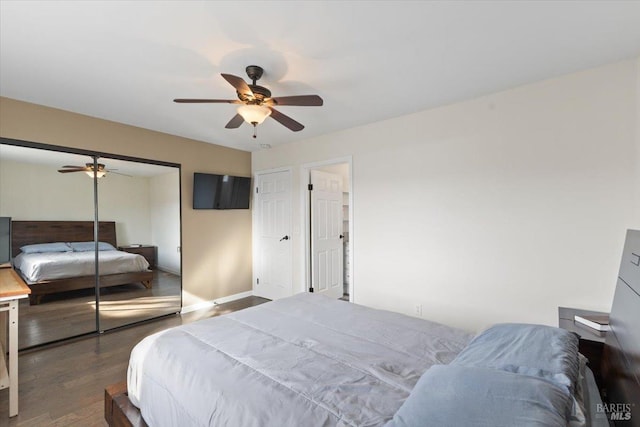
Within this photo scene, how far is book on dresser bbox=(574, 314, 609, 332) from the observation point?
187 cm

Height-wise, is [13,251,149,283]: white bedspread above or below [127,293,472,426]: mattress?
above

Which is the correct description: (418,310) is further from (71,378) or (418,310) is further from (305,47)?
(71,378)

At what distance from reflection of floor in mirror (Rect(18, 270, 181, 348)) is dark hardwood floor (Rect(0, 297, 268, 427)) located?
153 mm

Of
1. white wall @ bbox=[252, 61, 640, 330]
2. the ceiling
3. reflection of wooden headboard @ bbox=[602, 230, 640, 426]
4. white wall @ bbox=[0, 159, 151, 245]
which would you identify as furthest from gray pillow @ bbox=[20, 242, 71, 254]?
reflection of wooden headboard @ bbox=[602, 230, 640, 426]

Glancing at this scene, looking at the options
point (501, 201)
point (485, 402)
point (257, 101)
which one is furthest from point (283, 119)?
point (485, 402)

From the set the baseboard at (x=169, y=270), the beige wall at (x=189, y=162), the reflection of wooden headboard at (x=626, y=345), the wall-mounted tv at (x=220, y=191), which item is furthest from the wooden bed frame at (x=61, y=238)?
the reflection of wooden headboard at (x=626, y=345)

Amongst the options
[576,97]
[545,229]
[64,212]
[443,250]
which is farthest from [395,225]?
[64,212]

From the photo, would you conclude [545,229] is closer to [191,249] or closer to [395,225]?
[395,225]

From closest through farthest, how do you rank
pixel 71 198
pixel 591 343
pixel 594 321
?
pixel 591 343 → pixel 594 321 → pixel 71 198

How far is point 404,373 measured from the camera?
1.30m

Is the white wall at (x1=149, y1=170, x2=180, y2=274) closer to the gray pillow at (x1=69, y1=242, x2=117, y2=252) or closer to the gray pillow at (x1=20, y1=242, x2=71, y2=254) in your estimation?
the gray pillow at (x1=69, y1=242, x2=117, y2=252)

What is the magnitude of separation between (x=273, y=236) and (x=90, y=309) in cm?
244

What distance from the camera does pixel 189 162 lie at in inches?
165

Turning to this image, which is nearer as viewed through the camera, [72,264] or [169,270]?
[72,264]
